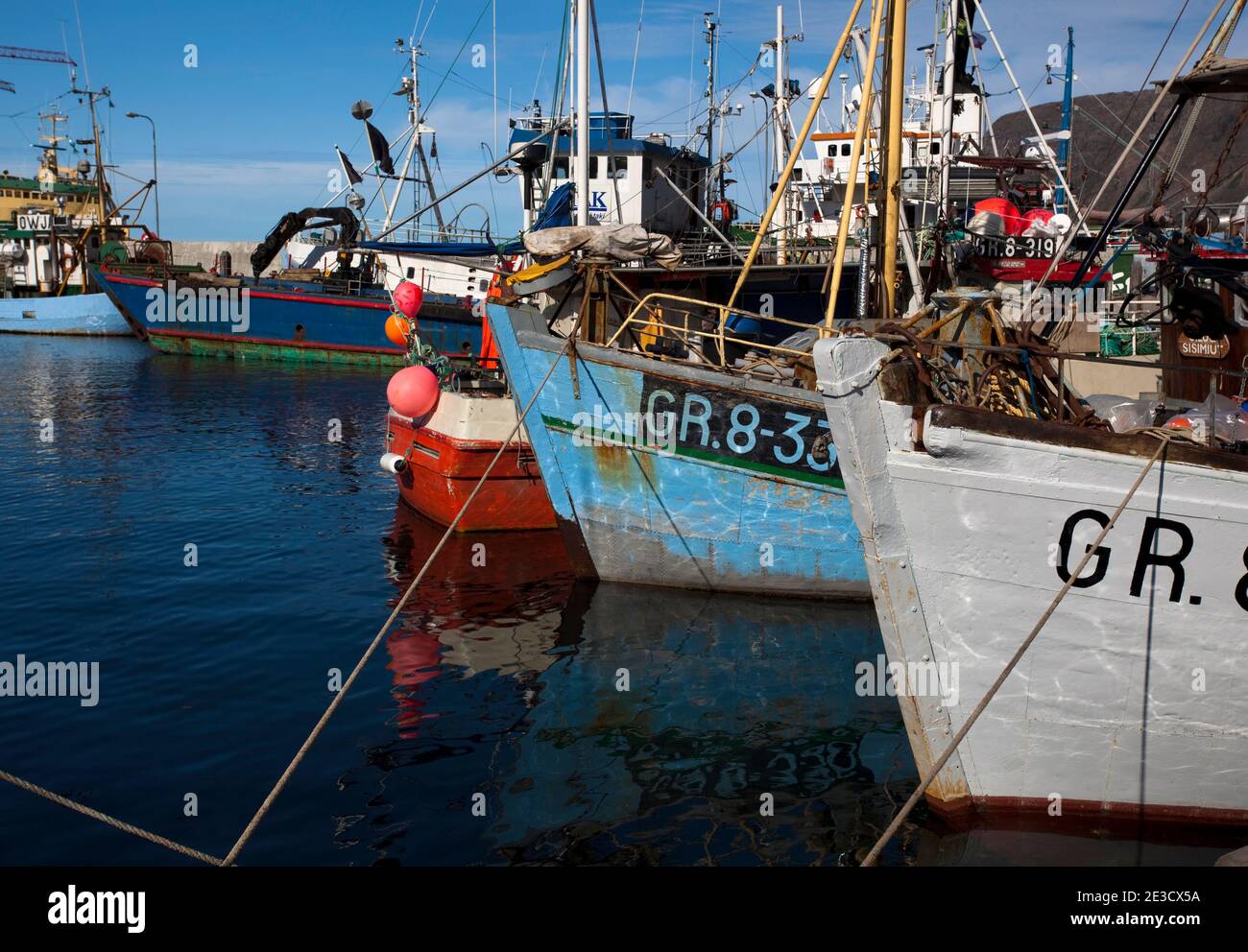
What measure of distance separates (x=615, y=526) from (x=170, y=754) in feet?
17.4

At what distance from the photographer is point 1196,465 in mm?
5664

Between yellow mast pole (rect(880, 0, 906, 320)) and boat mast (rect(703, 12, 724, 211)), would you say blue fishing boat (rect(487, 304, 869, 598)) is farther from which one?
boat mast (rect(703, 12, 724, 211))

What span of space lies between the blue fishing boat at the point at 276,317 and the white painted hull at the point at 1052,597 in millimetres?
31298

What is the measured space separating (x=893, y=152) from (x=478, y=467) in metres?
6.60

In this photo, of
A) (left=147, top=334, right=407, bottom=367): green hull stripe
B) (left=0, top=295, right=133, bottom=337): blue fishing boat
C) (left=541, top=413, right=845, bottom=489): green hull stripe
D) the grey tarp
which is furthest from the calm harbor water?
(left=0, top=295, right=133, bottom=337): blue fishing boat

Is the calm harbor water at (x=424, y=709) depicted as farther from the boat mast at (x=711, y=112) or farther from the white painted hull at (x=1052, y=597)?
the boat mast at (x=711, y=112)

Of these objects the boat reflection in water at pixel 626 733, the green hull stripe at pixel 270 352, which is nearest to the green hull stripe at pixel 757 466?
the boat reflection in water at pixel 626 733

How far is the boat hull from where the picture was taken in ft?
44.4

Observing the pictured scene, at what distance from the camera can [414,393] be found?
14023mm

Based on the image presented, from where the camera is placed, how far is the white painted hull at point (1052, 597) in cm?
577

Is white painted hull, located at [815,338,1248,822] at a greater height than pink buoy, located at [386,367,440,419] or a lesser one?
lesser

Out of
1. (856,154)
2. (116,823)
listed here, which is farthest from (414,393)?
(116,823)

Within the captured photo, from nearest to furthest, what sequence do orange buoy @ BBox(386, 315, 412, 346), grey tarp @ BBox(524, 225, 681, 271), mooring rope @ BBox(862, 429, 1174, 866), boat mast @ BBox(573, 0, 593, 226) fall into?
1. mooring rope @ BBox(862, 429, 1174, 866)
2. grey tarp @ BBox(524, 225, 681, 271)
3. boat mast @ BBox(573, 0, 593, 226)
4. orange buoy @ BBox(386, 315, 412, 346)

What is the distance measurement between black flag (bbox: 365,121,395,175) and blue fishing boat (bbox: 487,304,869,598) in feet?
95.1
